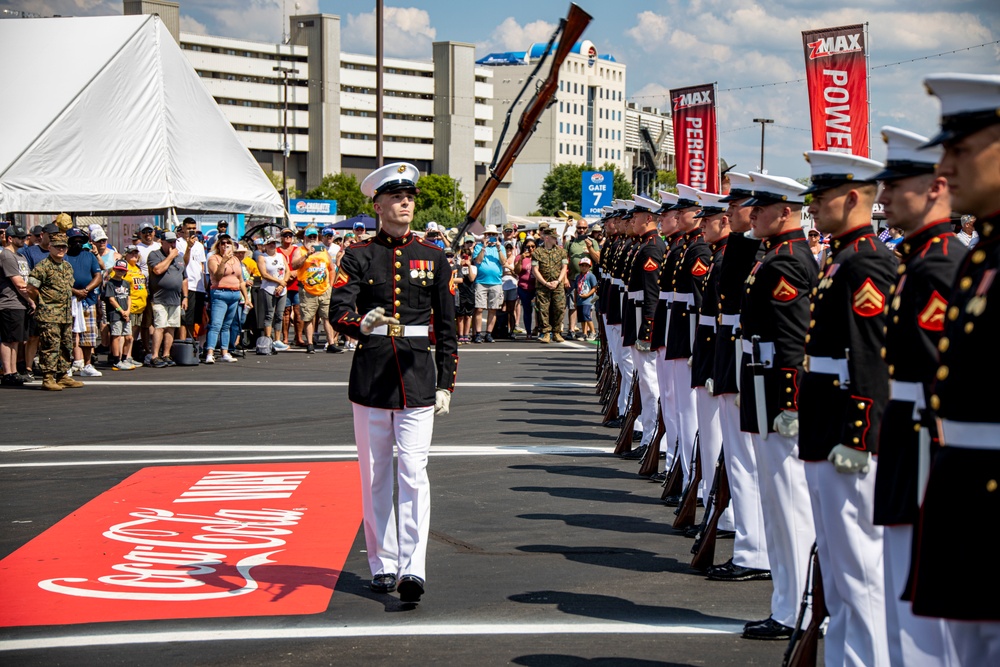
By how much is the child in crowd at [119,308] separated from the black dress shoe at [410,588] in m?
13.2

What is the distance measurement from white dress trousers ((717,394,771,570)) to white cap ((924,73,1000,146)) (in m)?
3.81

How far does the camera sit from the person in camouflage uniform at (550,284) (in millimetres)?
25578

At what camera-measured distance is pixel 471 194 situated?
145m

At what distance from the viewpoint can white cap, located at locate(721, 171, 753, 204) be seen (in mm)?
6660

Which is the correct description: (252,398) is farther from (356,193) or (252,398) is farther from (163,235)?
(356,193)

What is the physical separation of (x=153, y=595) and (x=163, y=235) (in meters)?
13.6

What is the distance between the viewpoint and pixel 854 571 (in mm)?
4848

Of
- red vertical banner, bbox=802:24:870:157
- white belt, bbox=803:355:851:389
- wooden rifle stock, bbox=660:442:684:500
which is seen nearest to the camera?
white belt, bbox=803:355:851:389

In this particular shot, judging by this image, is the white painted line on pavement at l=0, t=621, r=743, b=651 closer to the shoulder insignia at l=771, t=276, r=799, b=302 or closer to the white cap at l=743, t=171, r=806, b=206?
the shoulder insignia at l=771, t=276, r=799, b=302

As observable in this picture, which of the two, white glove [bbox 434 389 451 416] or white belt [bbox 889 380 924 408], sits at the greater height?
white belt [bbox 889 380 924 408]

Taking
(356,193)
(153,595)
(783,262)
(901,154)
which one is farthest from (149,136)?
(356,193)

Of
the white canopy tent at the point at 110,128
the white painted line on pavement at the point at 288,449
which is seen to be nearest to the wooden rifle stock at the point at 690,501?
the white painted line on pavement at the point at 288,449

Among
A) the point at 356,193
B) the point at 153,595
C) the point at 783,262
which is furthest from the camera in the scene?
the point at 356,193

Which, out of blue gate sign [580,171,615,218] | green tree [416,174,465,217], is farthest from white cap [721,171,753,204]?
green tree [416,174,465,217]
